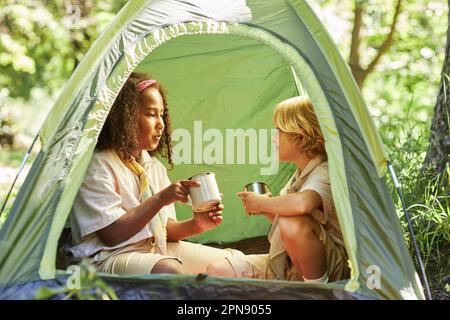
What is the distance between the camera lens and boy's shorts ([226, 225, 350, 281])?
2326 millimetres

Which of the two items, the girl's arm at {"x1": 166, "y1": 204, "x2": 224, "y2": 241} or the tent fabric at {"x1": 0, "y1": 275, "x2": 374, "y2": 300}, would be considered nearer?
the tent fabric at {"x1": 0, "y1": 275, "x2": 374, "y2": 300}

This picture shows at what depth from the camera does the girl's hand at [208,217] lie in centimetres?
258

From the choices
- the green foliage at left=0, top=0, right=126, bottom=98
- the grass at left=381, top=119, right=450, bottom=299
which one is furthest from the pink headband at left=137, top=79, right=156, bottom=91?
the green foliage at left=0, top=0, right=126, bottom=98

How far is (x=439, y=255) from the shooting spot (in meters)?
2.81

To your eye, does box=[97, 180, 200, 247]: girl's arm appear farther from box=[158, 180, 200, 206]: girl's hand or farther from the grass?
the grass

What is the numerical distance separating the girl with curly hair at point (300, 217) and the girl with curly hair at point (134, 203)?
0.58 feet

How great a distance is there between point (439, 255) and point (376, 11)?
3820 mm

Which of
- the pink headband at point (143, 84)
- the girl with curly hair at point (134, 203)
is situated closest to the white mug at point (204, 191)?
the girl with curly hair at point (134, 203)

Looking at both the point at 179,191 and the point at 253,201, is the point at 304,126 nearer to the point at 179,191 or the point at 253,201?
the point at 253,201

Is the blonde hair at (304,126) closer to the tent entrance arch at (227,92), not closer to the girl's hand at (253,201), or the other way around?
the girl's hand at (253,201)

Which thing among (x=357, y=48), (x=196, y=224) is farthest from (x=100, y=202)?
(x=357, y=48)

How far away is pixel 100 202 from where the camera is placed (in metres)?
2.33
